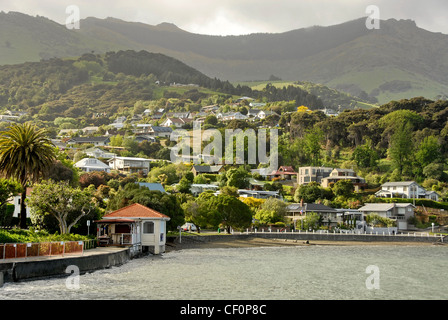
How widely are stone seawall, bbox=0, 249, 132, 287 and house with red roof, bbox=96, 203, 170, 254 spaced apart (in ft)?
29.5

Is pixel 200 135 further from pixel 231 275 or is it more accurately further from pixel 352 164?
pixel 231 275

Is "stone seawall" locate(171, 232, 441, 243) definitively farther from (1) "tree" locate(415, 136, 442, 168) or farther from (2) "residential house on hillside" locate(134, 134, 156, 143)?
(2) "residential house on hillside" locate(134, 134, 156, 143)

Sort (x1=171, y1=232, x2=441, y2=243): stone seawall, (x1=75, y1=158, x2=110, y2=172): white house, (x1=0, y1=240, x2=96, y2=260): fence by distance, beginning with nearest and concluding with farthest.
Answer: (x1=0, y1=240, x2=96, y2=260): fence < (x1=171, y1=232, x2=441, y2=243): stone seawall < (x1=75, y1=158, x2=110, y2=172): white house

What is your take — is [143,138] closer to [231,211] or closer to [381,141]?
[381,141]

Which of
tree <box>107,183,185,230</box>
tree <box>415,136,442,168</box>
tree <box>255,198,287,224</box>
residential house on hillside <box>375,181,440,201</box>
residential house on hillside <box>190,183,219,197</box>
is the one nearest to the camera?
tree <box>107,183,185,230</box>

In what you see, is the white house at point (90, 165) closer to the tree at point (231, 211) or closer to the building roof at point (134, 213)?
the tree at point (231, 211)

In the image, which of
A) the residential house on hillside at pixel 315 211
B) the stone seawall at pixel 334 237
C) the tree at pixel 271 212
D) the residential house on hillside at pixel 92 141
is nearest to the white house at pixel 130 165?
the residential house on hillside at pixel 92 141

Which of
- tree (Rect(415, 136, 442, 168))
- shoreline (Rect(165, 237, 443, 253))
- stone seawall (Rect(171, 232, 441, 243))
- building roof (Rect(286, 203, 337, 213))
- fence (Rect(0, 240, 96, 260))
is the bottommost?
shoreline (Rect(165, 237, 443, 253))

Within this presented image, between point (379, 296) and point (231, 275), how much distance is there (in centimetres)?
1115

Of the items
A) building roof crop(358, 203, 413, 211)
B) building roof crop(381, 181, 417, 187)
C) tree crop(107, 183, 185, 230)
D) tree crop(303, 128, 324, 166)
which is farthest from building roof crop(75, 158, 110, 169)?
tree crop(107, 183, 185, 230)

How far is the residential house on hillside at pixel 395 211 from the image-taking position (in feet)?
339

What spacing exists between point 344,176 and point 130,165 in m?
50.2

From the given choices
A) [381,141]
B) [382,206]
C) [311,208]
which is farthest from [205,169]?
[381,141]

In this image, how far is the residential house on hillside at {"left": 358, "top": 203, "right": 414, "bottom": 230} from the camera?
103 metres
